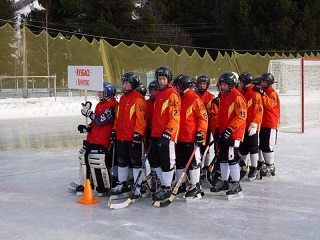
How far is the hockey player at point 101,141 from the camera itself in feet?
17.6

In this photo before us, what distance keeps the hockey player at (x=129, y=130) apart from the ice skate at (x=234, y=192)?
39.7 inches

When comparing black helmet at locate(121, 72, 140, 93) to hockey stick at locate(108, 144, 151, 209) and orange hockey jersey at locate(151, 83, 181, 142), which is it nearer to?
orange hockey jersey at locate(151, 83, 181, 142)

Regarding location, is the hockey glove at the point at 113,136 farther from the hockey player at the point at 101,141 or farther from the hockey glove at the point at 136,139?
the hockey glove at the point at 136,139

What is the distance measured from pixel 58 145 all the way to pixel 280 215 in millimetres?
5644

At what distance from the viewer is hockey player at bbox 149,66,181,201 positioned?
4945 millimetres

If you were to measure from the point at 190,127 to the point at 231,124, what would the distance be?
1.54 feet

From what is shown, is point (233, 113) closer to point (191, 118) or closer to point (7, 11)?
point (191, 118)

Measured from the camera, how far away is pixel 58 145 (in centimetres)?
936

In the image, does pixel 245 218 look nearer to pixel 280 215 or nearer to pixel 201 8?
pixel 280 215

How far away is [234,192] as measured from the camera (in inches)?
211

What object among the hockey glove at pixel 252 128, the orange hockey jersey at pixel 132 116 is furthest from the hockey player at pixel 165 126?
the hockey glove at pixel 252 128

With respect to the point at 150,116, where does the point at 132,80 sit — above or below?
above

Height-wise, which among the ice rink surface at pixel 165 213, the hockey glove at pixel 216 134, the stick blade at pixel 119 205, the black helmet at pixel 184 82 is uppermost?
the black helmet at pixel 184 82

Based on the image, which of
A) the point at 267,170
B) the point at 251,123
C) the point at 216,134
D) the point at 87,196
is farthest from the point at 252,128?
the point at 87,196
